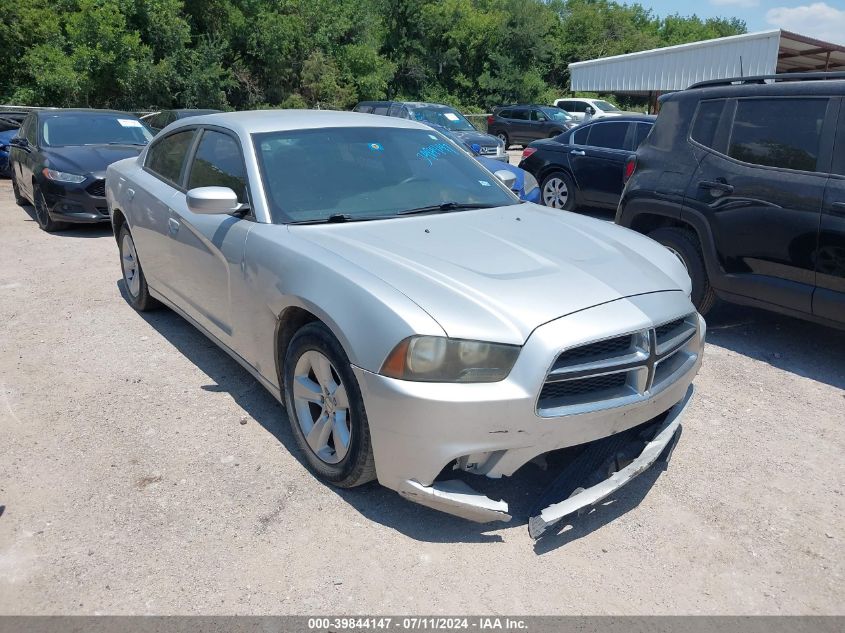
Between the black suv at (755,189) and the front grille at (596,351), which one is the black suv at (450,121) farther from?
the front grille at (596,351)

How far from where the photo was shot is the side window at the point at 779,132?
481 centimetres

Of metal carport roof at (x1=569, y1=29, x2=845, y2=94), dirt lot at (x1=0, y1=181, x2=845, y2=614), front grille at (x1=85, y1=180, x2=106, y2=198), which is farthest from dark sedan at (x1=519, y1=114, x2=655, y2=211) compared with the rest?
metal carport roof at (x1=569, y1=29, x2=845, y2=94)

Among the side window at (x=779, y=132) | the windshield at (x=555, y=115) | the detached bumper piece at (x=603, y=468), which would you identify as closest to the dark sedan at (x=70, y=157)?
the side window at (x=779, y=132)

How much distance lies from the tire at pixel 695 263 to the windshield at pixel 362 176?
1.91 meters

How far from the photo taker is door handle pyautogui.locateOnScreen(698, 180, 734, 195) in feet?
17.1

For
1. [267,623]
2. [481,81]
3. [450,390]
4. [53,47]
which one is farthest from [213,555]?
[481,81]

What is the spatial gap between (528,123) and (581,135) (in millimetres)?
13133

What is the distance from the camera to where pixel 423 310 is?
2.80m

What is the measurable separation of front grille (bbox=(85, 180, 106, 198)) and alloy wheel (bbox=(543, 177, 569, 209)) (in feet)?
20.2

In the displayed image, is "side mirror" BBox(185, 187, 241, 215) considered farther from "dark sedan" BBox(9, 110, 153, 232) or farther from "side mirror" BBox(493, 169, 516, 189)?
"dark sedan" BBox(9, 110, 153, 232)

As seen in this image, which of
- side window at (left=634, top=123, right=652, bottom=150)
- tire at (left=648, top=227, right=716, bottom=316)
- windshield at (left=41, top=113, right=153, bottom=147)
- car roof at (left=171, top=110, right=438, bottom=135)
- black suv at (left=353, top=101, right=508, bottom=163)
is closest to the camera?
car roof at (left=171, top=110, right=438, bottom=135)

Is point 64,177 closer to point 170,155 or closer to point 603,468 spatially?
Answer: point 170,155

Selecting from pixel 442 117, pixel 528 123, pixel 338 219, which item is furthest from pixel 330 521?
pixel 528 123

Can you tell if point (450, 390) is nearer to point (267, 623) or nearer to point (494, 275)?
point (494, 275)
